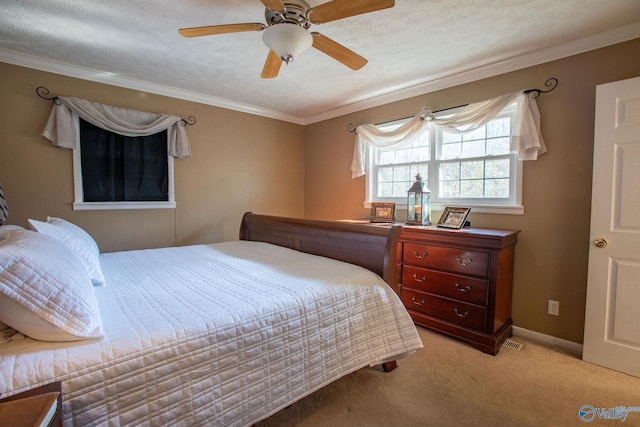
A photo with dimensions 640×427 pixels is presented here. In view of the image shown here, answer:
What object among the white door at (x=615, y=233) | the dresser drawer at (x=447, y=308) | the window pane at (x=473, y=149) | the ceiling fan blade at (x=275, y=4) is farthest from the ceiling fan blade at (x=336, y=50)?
the dresser drawer at (x=447, y=308)

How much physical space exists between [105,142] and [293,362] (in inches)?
118

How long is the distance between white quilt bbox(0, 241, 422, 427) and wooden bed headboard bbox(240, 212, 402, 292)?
120mm

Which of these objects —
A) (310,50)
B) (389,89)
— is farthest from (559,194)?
(310,50)

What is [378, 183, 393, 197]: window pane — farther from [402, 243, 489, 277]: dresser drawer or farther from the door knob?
the door knob

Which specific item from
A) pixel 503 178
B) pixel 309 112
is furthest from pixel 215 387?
pixel 309 112

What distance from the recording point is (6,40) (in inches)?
89.8

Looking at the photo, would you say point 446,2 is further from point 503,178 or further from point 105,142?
point 105,142

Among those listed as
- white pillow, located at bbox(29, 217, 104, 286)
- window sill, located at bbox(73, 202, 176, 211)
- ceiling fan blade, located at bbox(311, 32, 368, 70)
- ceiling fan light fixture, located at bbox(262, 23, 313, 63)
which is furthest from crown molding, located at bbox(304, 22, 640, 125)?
white pillow, located at bbox(29, 217, 104, 286)

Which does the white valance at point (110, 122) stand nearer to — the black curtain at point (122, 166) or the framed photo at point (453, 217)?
the black curtain at point (122, 166)

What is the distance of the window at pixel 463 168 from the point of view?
2648 millimetres

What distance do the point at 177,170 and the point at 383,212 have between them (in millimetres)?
2503

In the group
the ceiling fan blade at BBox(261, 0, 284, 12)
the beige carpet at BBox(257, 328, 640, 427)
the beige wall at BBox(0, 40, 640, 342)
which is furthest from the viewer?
the beige wall at BBox(0, 40, 640, 342)

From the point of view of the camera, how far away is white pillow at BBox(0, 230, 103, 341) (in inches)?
36.6

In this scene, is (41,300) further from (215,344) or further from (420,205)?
(420,205)
